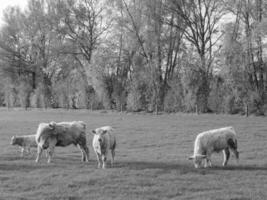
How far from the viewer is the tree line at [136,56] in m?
37.8

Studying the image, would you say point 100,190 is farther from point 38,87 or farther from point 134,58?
point 38,87

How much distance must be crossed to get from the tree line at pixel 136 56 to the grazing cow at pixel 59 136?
941 inches

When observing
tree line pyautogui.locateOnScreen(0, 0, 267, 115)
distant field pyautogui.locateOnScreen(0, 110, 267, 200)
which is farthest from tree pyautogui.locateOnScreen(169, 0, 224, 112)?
distant field pyautogui.locateOnScreen(0, 110, 267, 200)

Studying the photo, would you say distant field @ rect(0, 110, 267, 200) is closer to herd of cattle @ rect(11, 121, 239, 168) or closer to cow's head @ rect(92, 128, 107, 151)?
herd of cattle @ rect(11, 121, 239, 168)

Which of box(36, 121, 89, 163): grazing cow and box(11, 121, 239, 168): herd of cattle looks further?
box(36, 121, 89, 163): grazing cow

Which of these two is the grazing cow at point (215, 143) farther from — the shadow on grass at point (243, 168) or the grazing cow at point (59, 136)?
the grazing cow at point (59, 136)

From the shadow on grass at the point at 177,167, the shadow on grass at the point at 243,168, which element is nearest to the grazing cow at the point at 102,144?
the shadow on grass at the point at 177,167

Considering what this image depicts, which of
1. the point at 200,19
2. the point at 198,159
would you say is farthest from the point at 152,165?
the point at 200,19

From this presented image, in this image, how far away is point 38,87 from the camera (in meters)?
58.2

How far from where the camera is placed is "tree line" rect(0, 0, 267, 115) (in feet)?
124

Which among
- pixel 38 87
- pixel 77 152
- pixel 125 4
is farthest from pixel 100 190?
pixel 38 87

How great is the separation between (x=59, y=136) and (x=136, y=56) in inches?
1341

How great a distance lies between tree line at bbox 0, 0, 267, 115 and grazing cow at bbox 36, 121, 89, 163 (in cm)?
2390

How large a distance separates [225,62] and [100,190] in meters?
31.2
